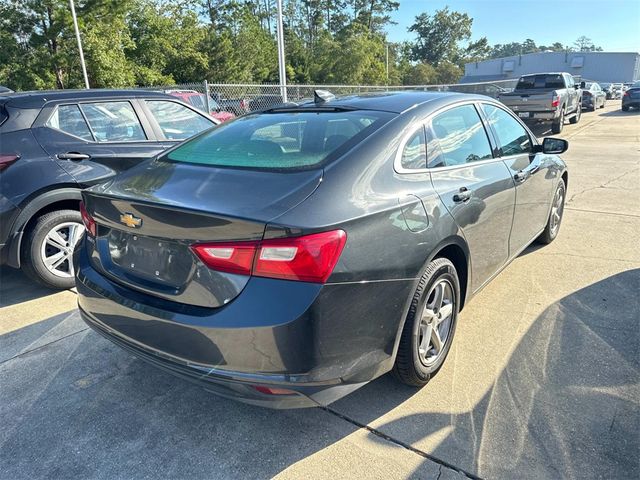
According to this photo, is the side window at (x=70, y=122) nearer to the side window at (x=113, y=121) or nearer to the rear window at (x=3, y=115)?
the side window at (x=113, y=121)

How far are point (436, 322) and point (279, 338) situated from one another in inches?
45.8

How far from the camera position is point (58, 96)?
4273 mm

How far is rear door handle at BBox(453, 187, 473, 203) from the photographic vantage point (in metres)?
2.75

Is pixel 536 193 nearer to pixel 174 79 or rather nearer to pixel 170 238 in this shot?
pixel 170 238

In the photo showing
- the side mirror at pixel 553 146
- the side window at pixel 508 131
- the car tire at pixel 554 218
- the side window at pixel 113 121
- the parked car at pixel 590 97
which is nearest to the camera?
the side window at pixel 508 131

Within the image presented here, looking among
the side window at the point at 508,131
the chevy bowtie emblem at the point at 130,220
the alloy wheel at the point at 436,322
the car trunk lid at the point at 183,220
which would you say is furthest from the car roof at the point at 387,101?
the chevy bowtie emblem at the point at 130,220

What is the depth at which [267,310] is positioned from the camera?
1.92m

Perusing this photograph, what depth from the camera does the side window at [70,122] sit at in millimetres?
4164

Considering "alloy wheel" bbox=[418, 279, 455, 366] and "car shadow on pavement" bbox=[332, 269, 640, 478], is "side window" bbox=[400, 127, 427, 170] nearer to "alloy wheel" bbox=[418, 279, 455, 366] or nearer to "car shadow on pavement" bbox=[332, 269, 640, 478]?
"alloy wheel" bbox=[418, 279, 455, 366]

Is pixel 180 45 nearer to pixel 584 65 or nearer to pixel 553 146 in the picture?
pixel 553 146

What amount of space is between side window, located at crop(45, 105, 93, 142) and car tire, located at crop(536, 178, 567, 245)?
4.51 metres

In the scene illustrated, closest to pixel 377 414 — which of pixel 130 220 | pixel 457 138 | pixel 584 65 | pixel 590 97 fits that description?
pixel 130 220

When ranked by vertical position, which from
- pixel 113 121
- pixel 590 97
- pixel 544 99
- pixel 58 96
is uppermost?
pixel 58 96

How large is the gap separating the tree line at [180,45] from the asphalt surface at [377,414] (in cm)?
2674
